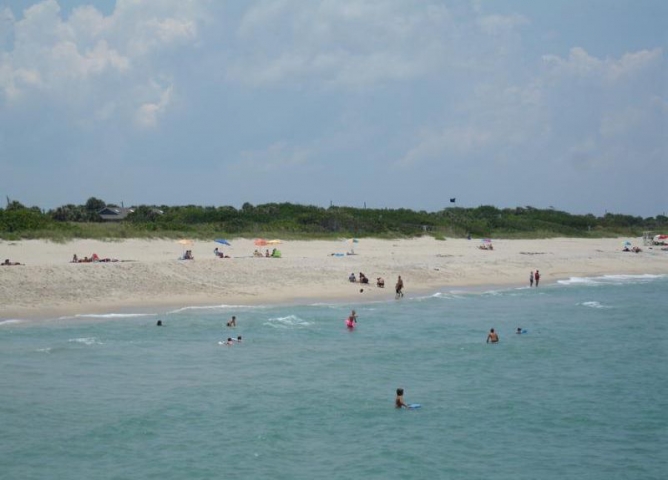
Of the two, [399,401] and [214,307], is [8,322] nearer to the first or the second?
[214,307]

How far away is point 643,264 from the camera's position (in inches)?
2233

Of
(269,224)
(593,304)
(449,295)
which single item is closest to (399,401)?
(449,295)

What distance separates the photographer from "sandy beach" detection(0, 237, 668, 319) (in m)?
30.6

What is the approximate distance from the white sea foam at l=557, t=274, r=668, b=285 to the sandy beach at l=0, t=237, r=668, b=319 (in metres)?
1.37

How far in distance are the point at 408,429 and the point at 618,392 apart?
655 centimetres

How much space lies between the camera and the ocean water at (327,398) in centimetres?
1416

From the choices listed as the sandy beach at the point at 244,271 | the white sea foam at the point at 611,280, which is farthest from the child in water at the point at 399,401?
the white sea foam at the point at 611,280

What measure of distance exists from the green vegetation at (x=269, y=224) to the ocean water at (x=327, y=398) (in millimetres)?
20744

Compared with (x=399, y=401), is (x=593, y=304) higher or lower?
higher

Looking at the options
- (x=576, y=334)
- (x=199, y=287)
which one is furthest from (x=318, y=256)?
(x=576, y=334)

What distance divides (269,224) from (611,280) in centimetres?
2723

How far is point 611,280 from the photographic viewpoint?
4712cm

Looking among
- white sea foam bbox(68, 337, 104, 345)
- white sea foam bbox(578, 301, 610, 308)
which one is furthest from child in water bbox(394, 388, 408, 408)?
white sea foam bbox(578, 301, 610, 308)

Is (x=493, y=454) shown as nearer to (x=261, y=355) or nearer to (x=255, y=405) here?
(x=255, y=405)
